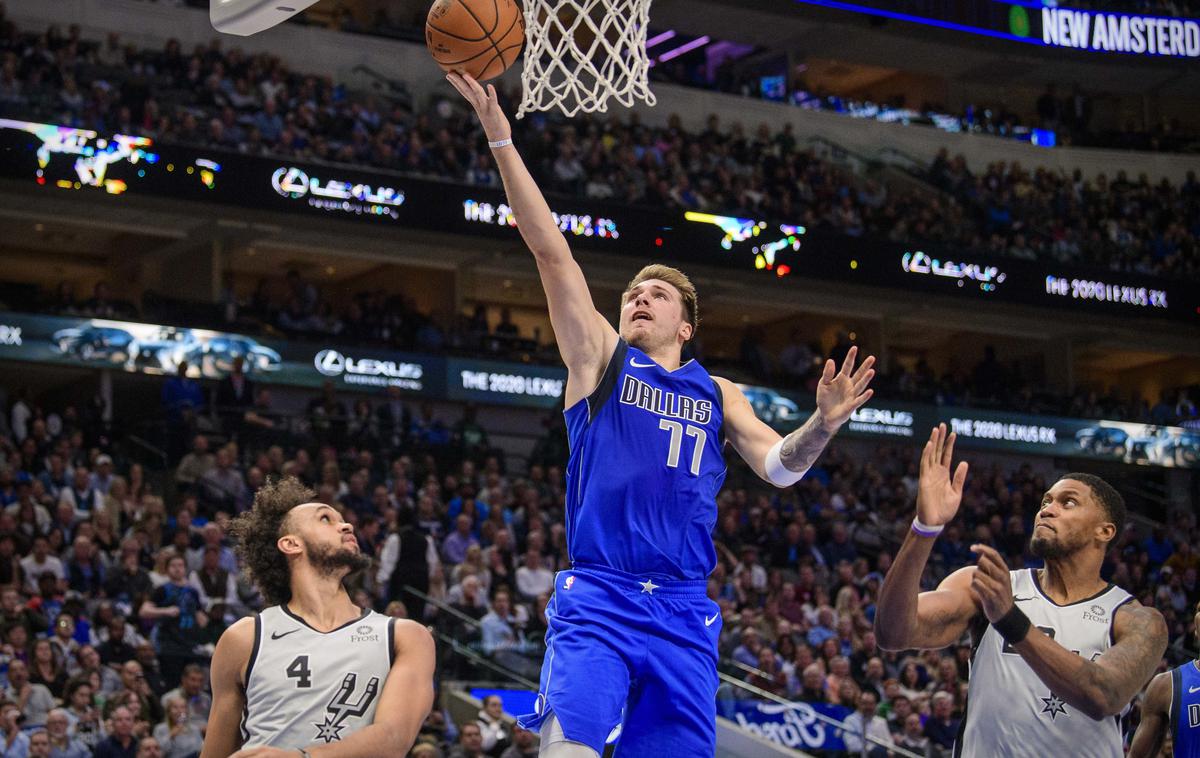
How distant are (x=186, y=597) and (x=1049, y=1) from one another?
21.5 metres

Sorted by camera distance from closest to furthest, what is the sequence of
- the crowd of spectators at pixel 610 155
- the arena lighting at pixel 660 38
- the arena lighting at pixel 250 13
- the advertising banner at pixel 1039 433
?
Answer: the arena lighting at pixel 250 13 < the crowd of spectators at pixel 610 155 < the advertising banner at pixel 1039 433 < the arena lighting at pixel 660 38

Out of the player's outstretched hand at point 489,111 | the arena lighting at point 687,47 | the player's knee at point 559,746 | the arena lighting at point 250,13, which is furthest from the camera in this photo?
the arena lighting at point 687,47

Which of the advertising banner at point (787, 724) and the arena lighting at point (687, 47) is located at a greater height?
the arena lighting at point (687, 47)

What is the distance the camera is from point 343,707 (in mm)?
4859

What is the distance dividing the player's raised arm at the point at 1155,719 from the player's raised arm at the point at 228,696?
3316 mm

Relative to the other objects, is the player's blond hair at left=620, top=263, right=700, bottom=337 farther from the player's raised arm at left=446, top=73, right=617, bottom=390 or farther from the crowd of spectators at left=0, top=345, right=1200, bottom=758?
the crowd of spectators at left=0, top=345, right=1200, bottom=758

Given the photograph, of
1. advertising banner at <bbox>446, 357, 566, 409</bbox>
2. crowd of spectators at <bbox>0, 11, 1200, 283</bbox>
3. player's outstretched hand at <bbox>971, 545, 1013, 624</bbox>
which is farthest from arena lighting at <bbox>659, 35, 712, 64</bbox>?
player's outstretched hand at <bbox>971, 545, 1013, 624</bbox>

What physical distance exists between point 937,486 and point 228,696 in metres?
2.42

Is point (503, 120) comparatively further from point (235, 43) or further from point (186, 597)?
point (235, 43)

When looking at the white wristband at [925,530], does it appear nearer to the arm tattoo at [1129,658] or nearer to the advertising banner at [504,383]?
the arm tattoo at [1129,658]

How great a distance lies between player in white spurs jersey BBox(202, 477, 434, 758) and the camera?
480 centimetres

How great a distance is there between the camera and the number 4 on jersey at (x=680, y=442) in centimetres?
483

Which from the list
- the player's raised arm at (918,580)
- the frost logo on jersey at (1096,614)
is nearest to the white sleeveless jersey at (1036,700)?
the frost logo on jersey at (1096,614)

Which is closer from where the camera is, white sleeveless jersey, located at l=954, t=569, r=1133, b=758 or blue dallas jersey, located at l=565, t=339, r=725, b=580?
blue dallas jersey, located at l=565, t=339, r=725, b=580
